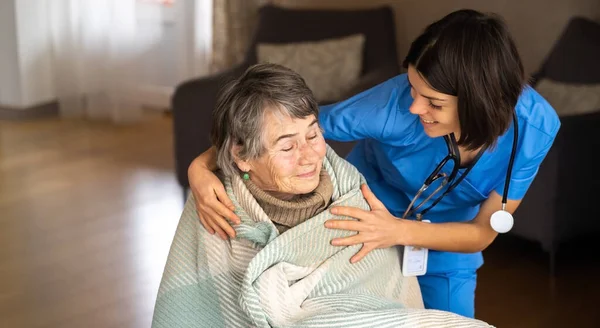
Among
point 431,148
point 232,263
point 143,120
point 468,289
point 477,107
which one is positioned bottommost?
point 143,120

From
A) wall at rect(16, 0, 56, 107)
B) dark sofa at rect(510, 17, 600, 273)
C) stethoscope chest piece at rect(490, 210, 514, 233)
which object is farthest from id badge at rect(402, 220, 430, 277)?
wall at rect(16, 0, 56, 107)

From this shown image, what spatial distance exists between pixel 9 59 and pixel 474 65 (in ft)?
14.5

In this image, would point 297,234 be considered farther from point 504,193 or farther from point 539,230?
point 539,230

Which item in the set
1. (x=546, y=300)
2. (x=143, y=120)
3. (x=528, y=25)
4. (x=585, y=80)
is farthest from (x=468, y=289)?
(x=143, y=120)

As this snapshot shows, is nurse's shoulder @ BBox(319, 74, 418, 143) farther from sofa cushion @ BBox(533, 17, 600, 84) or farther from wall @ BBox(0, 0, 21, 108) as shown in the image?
wall @ BBox(0, 0, 21, 108)

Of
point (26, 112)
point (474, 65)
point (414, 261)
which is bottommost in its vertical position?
point (26, 112)

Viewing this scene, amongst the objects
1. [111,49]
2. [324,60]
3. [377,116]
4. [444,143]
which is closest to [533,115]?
[444,143]

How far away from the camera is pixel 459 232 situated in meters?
1.98

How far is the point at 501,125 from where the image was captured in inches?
72.0

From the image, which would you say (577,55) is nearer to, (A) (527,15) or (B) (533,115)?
(A) (527,15)

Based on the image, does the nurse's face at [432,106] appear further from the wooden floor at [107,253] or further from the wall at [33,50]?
the wall at [33,50]

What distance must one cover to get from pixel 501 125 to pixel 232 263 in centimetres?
62

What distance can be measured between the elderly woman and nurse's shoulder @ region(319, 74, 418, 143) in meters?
0.14

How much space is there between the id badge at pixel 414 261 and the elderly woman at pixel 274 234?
113 mm
